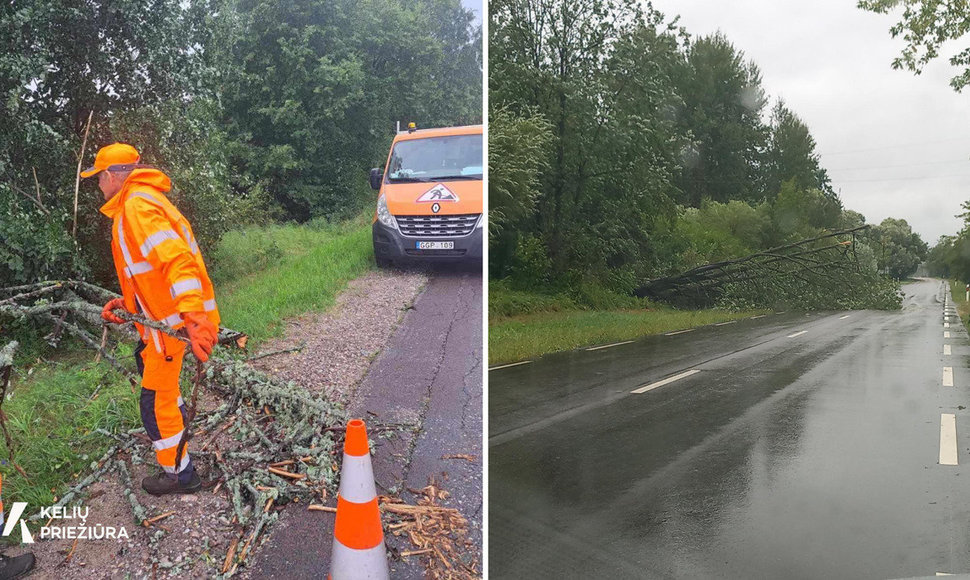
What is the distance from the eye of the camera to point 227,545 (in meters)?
1.93

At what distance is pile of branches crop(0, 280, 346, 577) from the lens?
1.97 meters

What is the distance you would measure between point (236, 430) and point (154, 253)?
0.60 m

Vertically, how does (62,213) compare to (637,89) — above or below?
below

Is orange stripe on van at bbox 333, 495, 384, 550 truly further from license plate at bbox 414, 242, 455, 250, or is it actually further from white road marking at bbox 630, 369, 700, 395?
white road marking at bbox 630, 369, 700, 395

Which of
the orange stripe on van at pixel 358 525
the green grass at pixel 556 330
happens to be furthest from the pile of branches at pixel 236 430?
the green grass at pixel 556 330

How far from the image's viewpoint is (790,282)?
7469mm

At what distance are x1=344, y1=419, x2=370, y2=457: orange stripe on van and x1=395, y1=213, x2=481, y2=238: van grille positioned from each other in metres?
0.61

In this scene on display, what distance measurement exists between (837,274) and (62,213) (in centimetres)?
680

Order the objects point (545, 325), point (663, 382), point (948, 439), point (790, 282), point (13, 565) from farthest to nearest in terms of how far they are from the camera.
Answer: point (790, 282) → point (663, 382) → point (545, 325) → point (948, 439) → point (13, 565)

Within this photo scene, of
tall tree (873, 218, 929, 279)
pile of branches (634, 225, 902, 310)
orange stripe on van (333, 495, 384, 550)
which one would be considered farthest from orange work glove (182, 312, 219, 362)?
pile of branches (634, 225, 902, 310)

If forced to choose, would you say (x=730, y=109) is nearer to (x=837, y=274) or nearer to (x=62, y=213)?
(x=837, y=274)

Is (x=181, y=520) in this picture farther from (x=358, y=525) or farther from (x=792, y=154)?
(x=792, y=154)

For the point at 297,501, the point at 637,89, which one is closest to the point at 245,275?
the point at 297,501

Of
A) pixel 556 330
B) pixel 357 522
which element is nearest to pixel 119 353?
pixel 357 522
